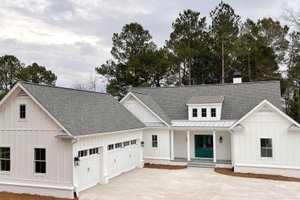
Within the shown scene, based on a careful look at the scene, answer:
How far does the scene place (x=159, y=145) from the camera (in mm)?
21188

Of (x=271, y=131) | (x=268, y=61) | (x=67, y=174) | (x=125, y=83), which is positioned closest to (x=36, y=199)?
(x=67, y=174)

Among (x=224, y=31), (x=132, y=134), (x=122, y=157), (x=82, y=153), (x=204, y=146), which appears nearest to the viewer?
(x=82, y=153)

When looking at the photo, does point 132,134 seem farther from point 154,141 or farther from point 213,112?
point 213,112

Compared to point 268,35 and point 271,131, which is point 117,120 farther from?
point 268,35

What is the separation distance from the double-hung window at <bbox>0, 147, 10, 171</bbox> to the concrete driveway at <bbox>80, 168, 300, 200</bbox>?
4.20 meters

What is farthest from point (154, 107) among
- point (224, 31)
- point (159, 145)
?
point (224, 31)

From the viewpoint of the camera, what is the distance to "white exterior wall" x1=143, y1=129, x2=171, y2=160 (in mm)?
20969

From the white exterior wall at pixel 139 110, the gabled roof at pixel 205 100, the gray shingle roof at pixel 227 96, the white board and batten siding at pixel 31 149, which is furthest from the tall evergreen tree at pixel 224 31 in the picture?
the white board and batten siding at pixel 31 149

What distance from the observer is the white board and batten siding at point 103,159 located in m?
13.5

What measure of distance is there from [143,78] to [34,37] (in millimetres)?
15693

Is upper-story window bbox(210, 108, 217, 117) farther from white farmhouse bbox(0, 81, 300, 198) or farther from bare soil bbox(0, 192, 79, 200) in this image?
bare soil bbox(0, 192, 79, 200)

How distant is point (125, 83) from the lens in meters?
36.7

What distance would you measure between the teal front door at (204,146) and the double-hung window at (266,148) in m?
4.43

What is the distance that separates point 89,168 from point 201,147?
1027 cm
